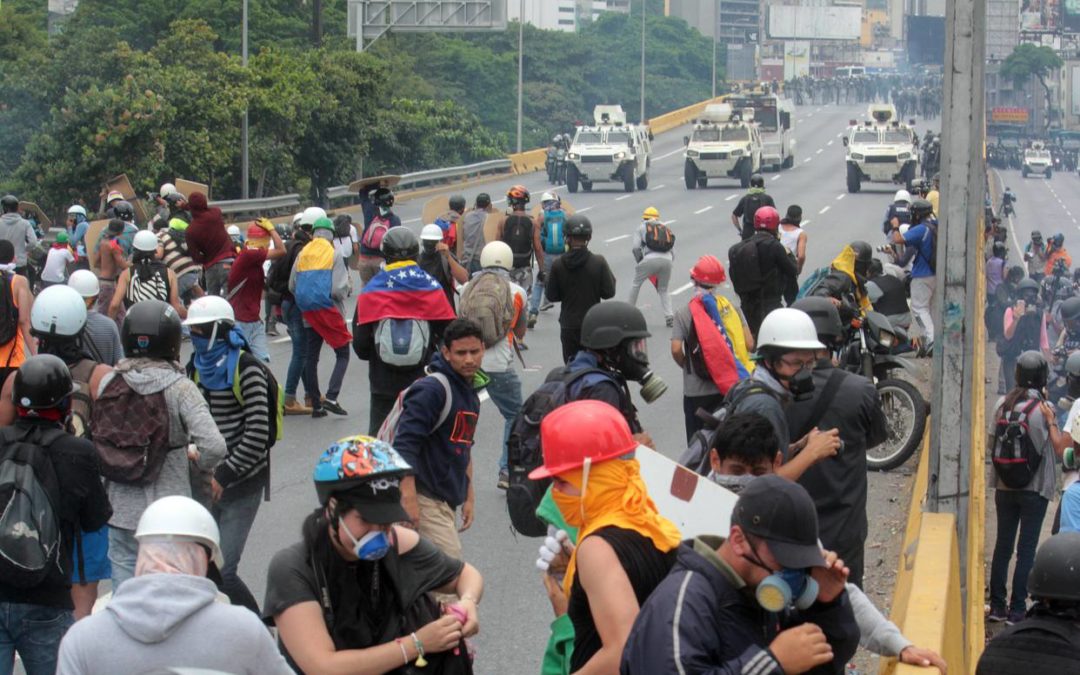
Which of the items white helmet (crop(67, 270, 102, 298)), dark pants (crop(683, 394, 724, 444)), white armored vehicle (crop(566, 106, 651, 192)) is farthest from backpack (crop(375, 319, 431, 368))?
white armored vehicle (crop(566, 106, 651, 192))

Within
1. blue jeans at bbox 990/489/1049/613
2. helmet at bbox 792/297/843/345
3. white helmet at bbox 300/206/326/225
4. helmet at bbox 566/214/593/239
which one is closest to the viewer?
helmet at bbox 792/297/843/345

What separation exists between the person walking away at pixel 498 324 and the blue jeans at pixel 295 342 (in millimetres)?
2771

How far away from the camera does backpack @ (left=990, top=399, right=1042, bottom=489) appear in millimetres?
9805

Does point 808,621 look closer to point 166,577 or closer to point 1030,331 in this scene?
point 166,577

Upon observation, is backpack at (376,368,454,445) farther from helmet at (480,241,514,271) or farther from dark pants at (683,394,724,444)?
helmet at (480,241,514,271)

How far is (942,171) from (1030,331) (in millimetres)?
12963

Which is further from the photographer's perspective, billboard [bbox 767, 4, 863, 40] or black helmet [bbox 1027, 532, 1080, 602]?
billboard [bbox 767, 4, 863, 40]

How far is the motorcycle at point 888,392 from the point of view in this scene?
11.8 meters

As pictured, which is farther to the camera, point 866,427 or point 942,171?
point 942,171

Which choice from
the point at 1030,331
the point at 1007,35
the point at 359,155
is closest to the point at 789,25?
the point at 1007,35

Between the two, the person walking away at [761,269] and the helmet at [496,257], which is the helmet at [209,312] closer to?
the helmet at [496,257]

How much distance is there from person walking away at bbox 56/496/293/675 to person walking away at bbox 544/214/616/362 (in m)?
7.74

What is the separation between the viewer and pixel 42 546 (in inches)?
218

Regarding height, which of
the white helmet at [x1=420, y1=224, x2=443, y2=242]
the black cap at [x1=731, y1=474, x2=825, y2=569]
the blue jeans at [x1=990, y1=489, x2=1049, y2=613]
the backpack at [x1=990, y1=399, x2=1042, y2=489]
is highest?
the white helmet at [x1=420, y1=224, x2=443, y2=242]
